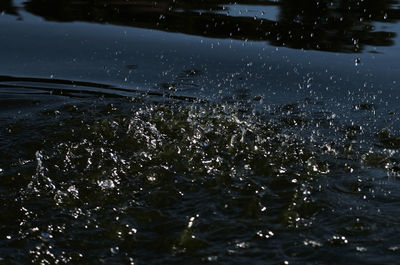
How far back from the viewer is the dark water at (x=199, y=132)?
291 cm

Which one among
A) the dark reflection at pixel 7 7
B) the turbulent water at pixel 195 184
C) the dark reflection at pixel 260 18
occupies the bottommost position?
the turbulent water at pixel 195 184

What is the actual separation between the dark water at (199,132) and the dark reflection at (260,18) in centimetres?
2

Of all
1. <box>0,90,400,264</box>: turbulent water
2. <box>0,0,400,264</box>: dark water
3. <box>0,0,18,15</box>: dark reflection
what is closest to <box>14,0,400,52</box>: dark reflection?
<box>0,0,400,264</box>: dark water

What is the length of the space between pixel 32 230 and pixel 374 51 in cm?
330

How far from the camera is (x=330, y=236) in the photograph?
292 centimetres

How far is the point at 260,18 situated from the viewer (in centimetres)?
572

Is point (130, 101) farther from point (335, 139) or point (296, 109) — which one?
point (335, 139)

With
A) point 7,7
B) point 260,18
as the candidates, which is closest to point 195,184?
point 260,18

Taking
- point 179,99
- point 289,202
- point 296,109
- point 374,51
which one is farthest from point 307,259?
point 374,51

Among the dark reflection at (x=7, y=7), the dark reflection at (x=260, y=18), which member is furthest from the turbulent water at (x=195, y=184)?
the dark reflection at (x=7, y=7)

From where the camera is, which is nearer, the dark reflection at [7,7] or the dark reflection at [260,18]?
the dark reflection at [260,18]

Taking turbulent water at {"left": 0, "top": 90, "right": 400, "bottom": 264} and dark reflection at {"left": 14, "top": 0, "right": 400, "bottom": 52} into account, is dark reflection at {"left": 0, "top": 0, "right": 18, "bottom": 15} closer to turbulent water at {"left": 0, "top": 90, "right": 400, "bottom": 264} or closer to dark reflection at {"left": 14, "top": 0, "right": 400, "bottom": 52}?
dark reflection at {"left": 14, "top": 0, "right": 400, "bottom": 52}

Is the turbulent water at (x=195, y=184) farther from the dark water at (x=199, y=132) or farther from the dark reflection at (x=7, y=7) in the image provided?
the dark reflection at (x=7, y=7)

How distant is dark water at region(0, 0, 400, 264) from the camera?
9.56ft
